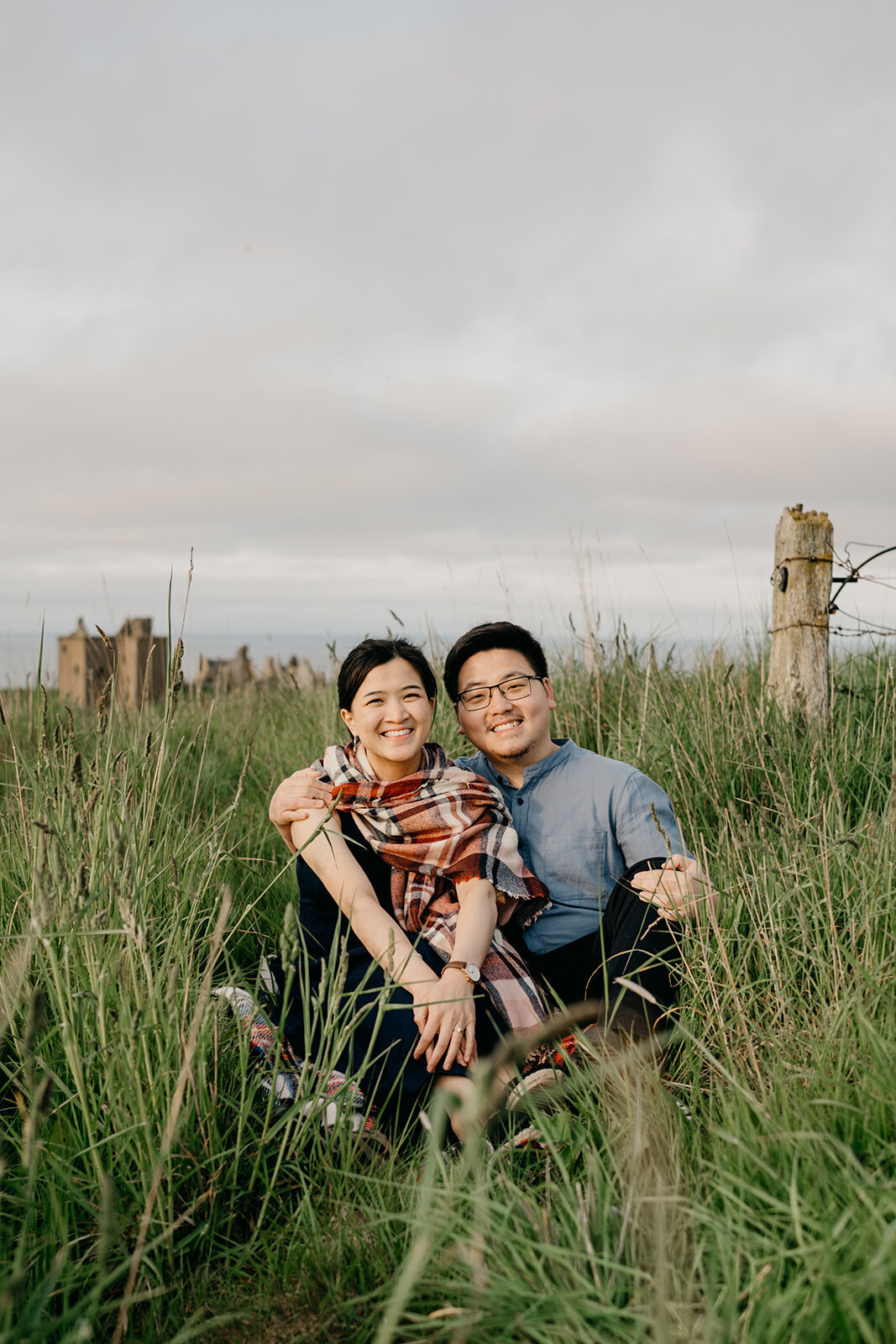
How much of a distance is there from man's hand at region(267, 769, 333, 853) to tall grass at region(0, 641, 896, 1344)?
0.70 feet

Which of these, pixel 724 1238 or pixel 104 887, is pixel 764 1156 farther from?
pixel 104 887

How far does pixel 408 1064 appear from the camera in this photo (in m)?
2.29

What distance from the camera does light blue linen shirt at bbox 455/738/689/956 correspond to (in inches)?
109

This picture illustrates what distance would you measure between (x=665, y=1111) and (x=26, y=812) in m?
1.80

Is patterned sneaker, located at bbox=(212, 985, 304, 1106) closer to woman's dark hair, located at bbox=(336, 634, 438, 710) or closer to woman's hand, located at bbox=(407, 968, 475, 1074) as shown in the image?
woman's hand, located at bbox=(407, 968, 475, 1074)

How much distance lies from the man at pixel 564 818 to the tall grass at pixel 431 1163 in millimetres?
182

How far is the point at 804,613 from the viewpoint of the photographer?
14.7 feet

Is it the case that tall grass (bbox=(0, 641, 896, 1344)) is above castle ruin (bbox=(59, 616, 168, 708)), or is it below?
below

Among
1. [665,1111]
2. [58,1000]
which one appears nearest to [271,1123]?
[58,1000]

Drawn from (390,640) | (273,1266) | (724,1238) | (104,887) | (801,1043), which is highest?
(390,640)

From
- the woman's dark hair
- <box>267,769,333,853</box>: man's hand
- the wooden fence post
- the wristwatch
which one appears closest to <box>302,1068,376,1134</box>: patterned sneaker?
the wristwatch

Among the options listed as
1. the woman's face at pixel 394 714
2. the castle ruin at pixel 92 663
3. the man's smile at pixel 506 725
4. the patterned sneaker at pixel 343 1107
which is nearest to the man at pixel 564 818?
the man's smile at pixel 506 725

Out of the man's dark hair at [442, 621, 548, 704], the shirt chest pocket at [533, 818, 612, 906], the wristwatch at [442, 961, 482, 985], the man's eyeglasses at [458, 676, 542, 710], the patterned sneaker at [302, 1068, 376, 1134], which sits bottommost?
the patterned sneaker at [302, 1068, 376, 1134]

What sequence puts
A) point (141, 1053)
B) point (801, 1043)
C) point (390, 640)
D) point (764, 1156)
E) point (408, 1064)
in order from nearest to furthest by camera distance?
point (764, 1156) → point (141, 1053) → point (801, 1043) → point (408, 1064) → point (390, 640)
